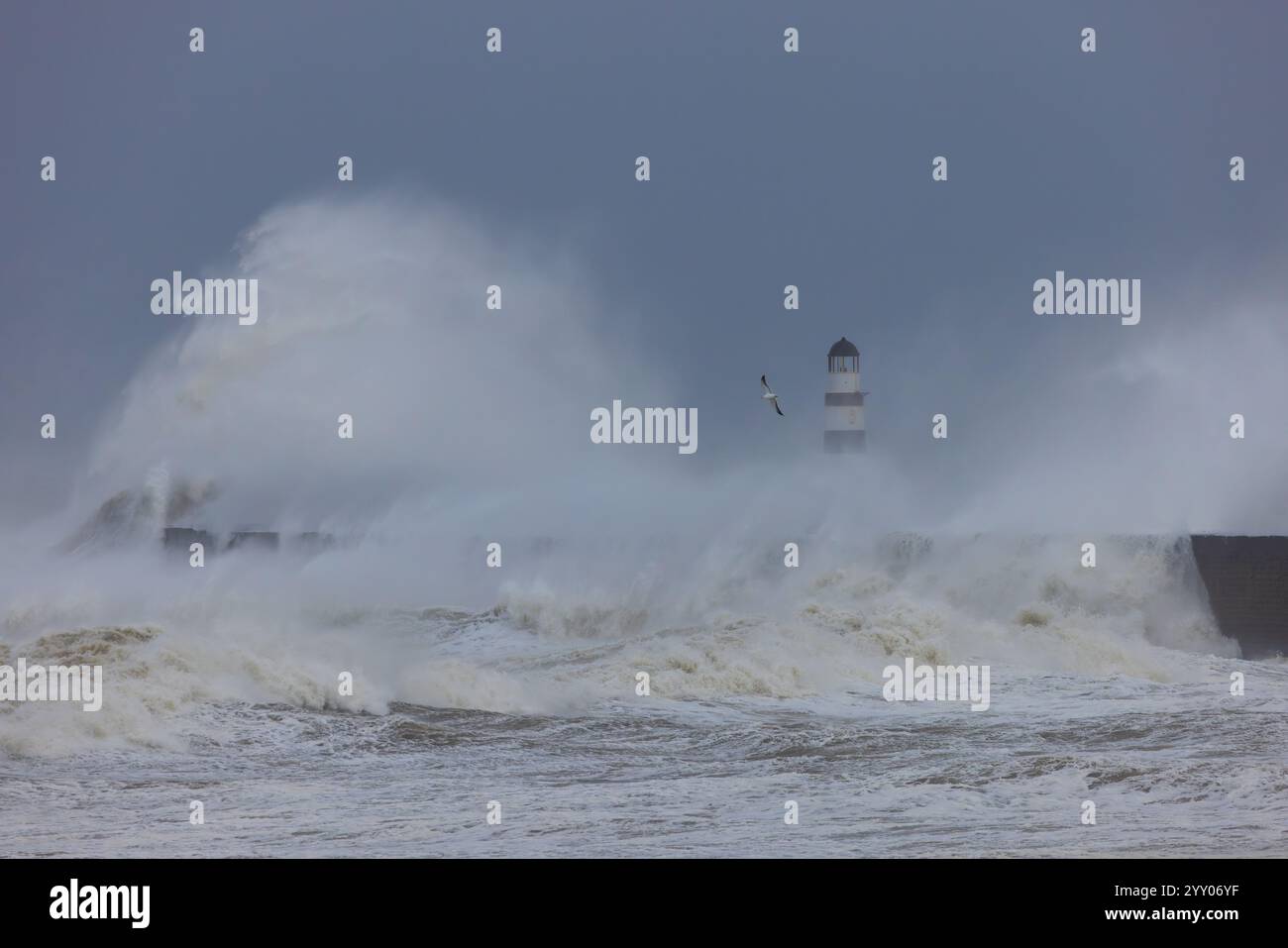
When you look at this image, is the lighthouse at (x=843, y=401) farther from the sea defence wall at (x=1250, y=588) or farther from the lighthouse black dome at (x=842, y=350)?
the sea defence wall at (x=1250, y=588)

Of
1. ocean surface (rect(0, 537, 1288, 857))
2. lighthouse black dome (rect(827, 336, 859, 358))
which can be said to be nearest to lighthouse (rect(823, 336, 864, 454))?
lighthouse black dome (rect(827, 336, 859, 358))

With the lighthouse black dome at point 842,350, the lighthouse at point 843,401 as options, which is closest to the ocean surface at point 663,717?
the lighthouse at point 843,401

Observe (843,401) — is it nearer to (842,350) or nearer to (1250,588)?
(842,350)

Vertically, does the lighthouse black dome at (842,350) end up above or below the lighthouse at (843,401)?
above

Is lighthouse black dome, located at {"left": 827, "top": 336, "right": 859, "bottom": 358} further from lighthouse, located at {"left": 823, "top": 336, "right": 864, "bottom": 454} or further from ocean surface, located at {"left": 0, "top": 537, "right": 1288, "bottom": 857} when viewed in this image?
ocean surface, located at {"left": 0, "top": 537, "right": 1288, "bottom": 857}

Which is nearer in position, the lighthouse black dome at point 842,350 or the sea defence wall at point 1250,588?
the sea defence wall at point 1250,588
